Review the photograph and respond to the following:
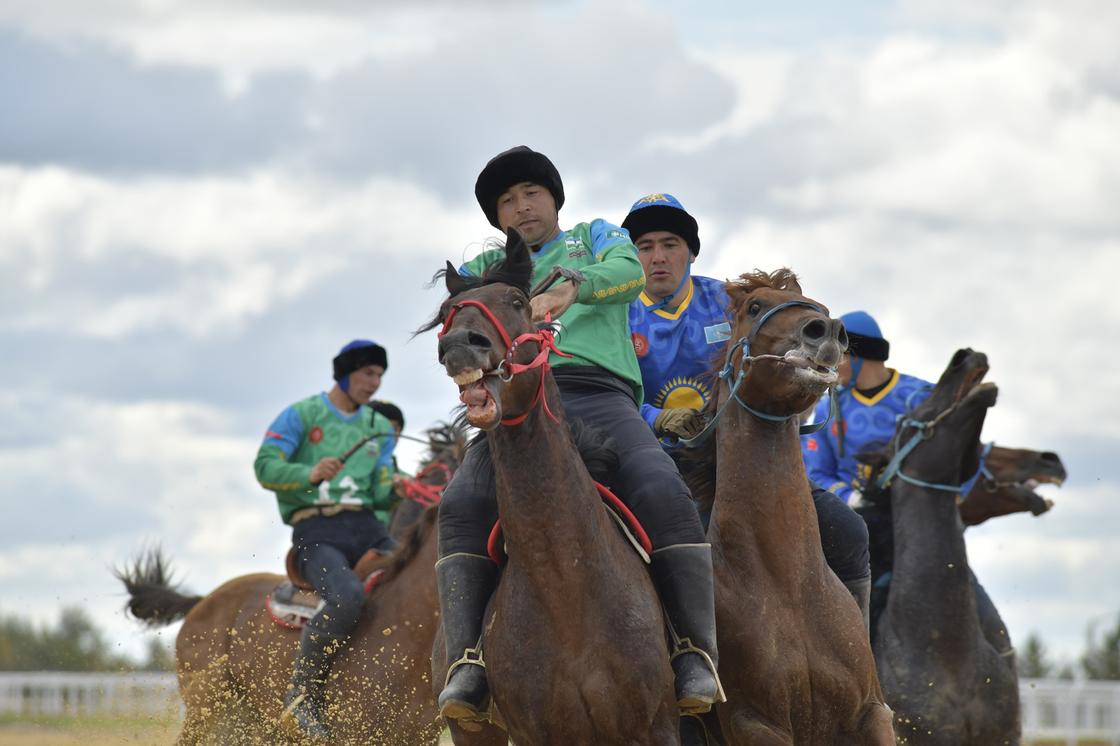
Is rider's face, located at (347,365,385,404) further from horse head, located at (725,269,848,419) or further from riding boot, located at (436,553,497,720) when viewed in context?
riding boot, located at (436,553,497,720)

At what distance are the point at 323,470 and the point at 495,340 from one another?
5.95m

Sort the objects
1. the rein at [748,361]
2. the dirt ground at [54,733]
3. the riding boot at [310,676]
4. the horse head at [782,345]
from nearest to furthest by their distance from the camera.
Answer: the horse head at [782,345], the rein at [748,361], the riding boot at [310,676], the dirt ground at [54,733]

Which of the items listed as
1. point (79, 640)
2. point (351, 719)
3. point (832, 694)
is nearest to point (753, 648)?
point (832, 694)

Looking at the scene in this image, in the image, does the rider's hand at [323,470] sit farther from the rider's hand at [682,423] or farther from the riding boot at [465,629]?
the riding boot at [465,629]

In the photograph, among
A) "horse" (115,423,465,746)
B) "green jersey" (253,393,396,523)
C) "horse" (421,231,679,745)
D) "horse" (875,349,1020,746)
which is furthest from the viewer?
"green jersey" (253,393,396,523)

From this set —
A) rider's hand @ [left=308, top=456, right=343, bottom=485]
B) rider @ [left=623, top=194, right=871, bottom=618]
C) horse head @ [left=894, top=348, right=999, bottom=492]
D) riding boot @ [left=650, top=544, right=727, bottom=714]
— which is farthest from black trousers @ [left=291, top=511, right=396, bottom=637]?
riding boot @ [left=650, top=544, right=727, bottom=714]

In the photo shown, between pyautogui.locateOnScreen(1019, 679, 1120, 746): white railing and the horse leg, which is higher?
the horse leg

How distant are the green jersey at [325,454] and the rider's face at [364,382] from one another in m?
0.13

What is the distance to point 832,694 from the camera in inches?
256

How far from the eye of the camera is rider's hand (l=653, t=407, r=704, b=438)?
736 centimetres

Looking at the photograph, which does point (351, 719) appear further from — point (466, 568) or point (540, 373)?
point (540, 373)

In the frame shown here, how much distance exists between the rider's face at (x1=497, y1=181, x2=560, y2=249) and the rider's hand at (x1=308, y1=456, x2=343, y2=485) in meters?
4.69

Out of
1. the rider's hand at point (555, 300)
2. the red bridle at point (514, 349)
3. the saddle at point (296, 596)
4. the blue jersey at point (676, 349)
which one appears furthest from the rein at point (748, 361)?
the saddle at point (296, 596)

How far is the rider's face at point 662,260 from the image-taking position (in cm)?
818
